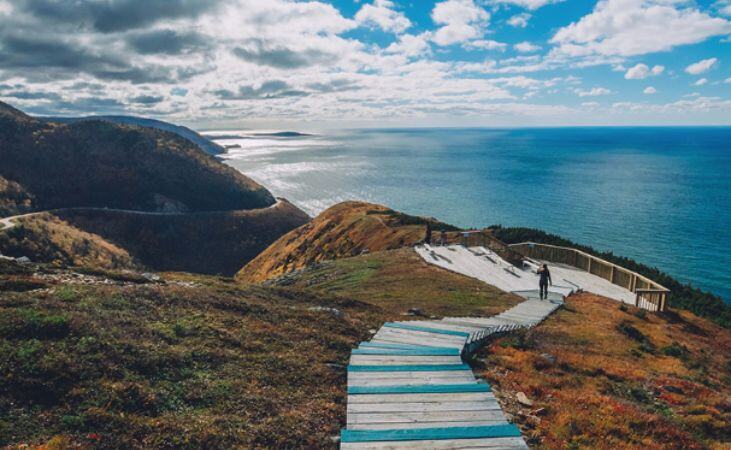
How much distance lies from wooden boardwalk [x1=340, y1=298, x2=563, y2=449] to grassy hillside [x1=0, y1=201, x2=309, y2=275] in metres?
67.4

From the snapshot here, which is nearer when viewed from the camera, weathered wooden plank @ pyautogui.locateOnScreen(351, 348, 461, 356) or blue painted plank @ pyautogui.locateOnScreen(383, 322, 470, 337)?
weathered wooden plank @ pyautogui.locateOnScreen(351, 348, 461, 356)

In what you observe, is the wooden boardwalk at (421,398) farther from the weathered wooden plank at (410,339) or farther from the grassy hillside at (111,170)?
the grassy hillside at (111,170)

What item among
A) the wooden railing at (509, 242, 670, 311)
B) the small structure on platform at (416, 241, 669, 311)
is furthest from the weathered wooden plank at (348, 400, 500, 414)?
the wooden railing at (509, 242, 670, 311)

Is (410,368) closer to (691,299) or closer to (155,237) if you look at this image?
(691,299)

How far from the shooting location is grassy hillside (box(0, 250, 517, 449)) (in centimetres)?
726

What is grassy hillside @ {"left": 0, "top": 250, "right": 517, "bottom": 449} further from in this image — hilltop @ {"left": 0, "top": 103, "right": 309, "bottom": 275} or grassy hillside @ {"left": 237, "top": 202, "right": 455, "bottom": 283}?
hilltop @ {"left": 0, "top": 103, "right": 309, "bottom": 275}

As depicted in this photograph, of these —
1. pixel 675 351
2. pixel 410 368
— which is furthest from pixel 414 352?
pixel 675 351

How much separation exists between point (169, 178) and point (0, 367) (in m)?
124


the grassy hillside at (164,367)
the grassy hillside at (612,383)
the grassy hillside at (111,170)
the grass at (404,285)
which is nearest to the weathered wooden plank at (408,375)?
the grassy hillside at (164,367)

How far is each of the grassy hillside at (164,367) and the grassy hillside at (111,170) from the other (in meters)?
98.2

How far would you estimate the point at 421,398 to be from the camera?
27.2 ft

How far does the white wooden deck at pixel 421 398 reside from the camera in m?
7.00

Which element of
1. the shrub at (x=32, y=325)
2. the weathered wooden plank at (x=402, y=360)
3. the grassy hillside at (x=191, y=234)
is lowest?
the grassy hillside at (x=191, y=234)

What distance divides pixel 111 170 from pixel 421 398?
5041 inches
